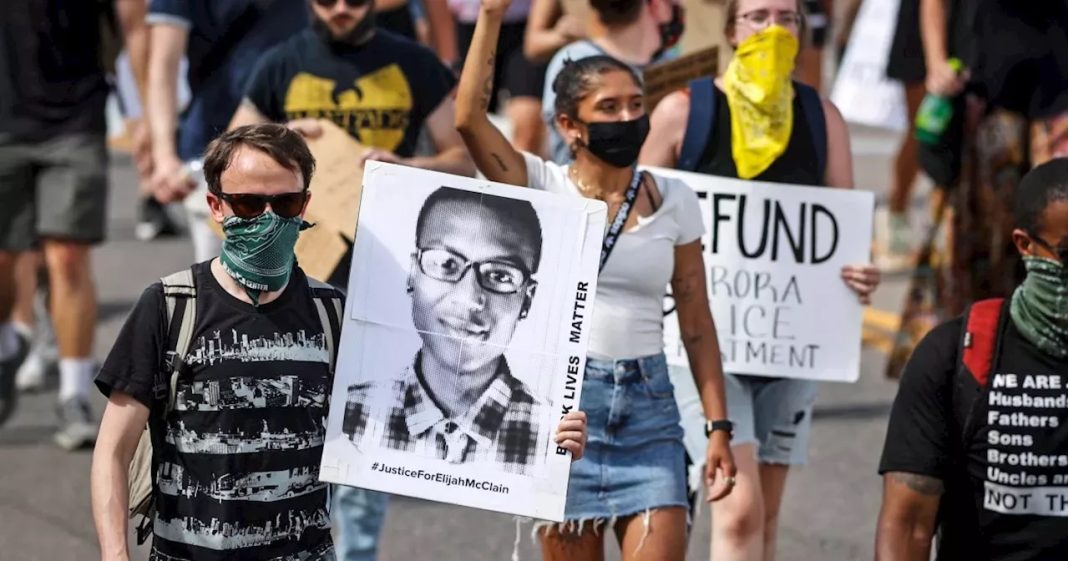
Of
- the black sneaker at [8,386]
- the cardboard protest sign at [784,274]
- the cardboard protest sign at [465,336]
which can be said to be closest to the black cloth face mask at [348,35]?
the cardboard protest sign at [784,274]

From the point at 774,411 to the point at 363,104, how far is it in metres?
1.46

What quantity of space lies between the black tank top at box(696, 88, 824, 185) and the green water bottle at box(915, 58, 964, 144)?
8.27 feet

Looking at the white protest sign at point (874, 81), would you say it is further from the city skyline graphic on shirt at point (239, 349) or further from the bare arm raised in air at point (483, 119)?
the city skyline graphic on shirt at point (239, 349)

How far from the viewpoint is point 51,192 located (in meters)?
7.59

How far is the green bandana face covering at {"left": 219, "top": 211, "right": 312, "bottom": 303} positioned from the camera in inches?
145

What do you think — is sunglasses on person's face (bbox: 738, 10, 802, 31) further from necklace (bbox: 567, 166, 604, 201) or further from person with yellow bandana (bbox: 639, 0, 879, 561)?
necklace (bbox: 567, 166, 604, 201)

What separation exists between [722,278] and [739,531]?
0.74 meters

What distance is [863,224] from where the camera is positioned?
551 centimetres

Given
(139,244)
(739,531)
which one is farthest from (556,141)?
(139,244)

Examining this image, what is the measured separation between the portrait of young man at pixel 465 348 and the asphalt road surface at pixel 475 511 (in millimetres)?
2315

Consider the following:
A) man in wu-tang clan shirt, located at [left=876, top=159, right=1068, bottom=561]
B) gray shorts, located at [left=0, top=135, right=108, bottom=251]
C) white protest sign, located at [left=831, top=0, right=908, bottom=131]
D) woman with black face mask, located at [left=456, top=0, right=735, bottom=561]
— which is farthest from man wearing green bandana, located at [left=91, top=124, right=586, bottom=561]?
white protest sign, located at [left=831, top=0, right=908, bottom=131]

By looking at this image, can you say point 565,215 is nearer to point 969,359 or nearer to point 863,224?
point 969,359

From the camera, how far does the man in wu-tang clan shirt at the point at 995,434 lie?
3975 millimetres

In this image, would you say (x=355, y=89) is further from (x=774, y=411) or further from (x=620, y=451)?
(x=620, y=451)
